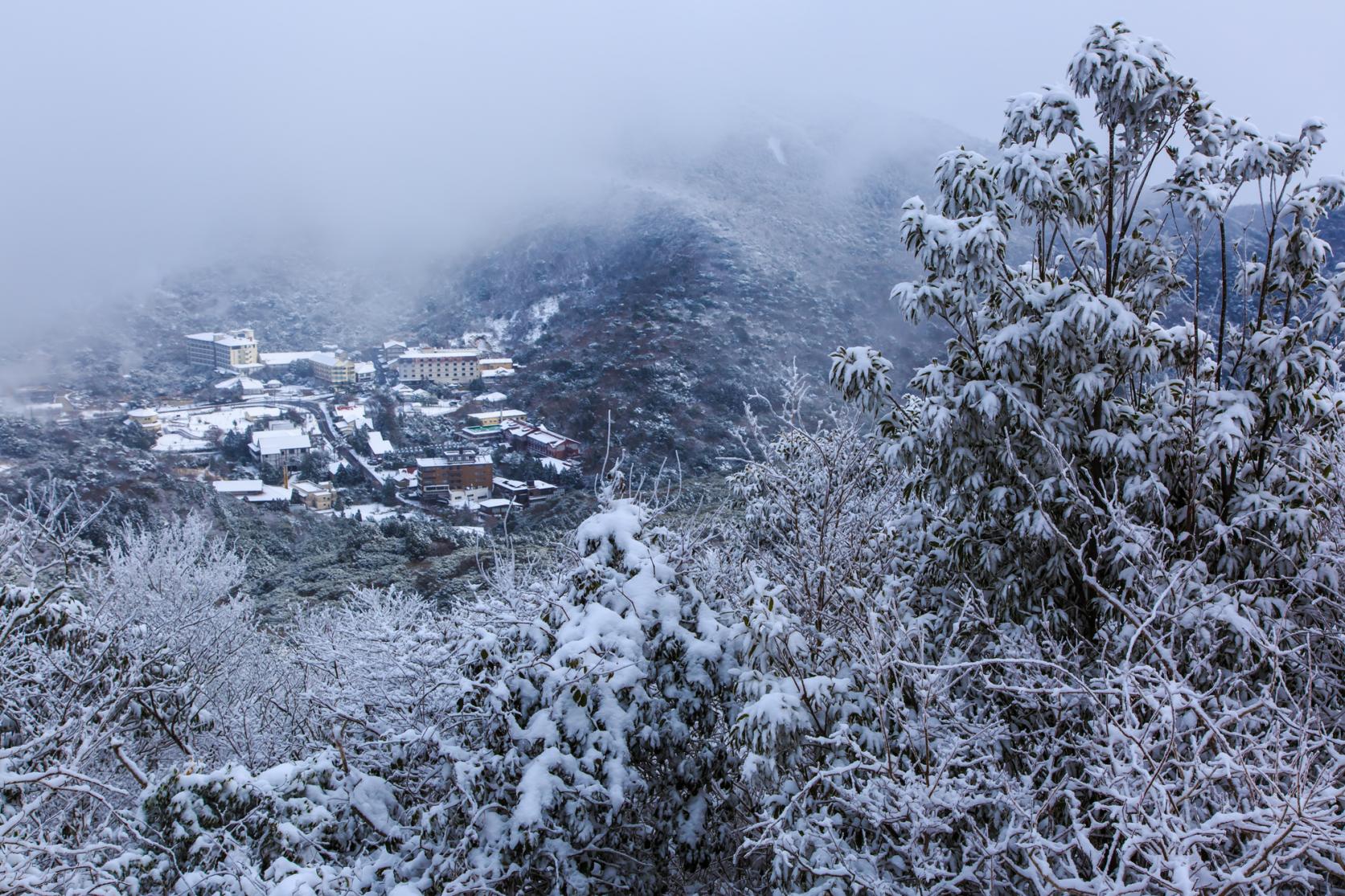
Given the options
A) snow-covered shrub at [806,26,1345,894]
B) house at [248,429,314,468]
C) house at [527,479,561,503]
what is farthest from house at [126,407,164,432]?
snow-covered shrub at [806,26,1345,894]

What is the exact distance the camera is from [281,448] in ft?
147

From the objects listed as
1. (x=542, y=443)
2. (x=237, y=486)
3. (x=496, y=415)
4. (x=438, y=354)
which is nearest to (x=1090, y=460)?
(x=237, y=486)

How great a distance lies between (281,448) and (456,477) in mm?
9931

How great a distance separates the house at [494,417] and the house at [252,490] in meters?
15.3

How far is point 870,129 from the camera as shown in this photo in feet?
343

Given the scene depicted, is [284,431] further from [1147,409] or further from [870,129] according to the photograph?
[870,129]

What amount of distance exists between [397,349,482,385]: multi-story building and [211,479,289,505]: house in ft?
80.4

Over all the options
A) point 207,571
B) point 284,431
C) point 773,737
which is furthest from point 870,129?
point 773,737

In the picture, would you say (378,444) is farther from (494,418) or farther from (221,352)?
(221,352)

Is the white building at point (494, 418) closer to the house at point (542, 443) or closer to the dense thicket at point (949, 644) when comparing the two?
the house at point (542, 443)

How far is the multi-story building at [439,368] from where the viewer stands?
64312 mm

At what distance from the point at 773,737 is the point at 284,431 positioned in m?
50.0

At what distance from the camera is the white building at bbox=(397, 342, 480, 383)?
2532 inches

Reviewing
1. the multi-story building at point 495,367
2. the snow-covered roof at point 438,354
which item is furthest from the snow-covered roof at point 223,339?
the multi-story building at point 495,367
